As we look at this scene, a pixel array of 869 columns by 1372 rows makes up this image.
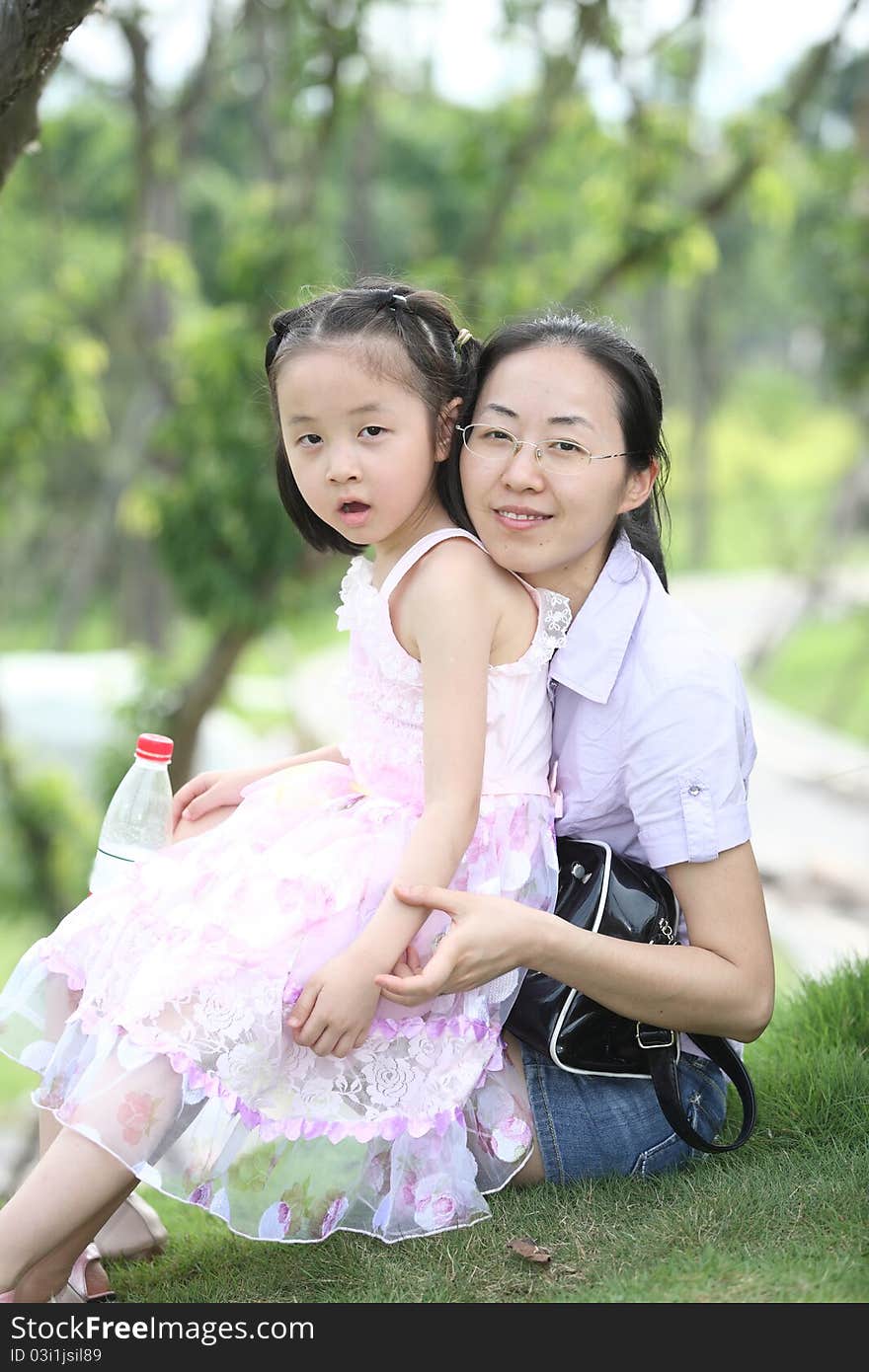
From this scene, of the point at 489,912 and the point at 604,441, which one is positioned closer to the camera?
the point at 489,912

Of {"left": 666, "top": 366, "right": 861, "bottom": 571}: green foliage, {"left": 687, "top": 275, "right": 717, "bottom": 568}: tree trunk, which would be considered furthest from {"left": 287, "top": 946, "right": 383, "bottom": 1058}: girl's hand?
{"left": 666, "top": 366, "right": 861, "bottom": 571}: green foliage

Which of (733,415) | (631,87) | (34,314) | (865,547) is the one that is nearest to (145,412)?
(34,314)

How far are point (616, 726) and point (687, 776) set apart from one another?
5.4 inches

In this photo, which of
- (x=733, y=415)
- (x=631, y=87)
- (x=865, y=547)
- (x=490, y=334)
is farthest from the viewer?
(x=733, y=415)

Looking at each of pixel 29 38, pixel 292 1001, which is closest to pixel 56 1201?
pixel 292 1001

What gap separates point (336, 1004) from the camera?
1.87 metres

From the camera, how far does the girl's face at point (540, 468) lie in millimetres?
2070

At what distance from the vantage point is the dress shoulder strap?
2053mm

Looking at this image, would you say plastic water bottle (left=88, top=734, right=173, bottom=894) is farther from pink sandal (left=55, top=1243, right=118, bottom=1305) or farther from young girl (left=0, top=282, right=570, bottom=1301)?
pink sandal (left=55, top=1243, right=118, bottom=1305)

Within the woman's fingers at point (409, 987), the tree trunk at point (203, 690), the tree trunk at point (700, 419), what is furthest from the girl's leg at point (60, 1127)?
the tree trunk at point (700, 419)

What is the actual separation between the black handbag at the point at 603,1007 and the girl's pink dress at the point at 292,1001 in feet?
0.15
